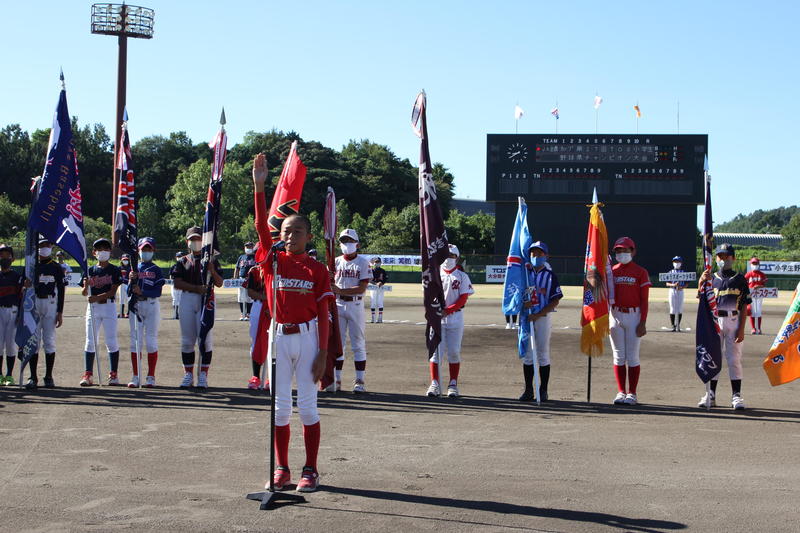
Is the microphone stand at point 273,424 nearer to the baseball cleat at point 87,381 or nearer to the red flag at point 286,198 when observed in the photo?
the red flag at point 286,198

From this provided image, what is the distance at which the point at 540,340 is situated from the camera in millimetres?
11523

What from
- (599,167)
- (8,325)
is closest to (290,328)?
(8,325)

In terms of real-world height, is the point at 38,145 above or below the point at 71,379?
above

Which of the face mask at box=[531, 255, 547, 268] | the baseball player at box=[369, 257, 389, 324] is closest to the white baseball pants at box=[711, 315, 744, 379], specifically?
the face mask at box=[531, 255, 547, 268]

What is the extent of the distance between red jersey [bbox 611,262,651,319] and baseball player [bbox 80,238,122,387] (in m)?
6.93

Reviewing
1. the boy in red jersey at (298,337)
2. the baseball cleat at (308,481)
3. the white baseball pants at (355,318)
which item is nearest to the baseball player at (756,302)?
the white baseball pants at (355,318)

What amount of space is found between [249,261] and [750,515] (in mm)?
14879

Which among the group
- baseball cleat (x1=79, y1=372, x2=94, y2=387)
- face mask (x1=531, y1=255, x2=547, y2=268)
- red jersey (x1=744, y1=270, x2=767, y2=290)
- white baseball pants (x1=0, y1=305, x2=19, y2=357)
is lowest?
baseball cleat (x1=79, y1=372, x2=94, y2=387)

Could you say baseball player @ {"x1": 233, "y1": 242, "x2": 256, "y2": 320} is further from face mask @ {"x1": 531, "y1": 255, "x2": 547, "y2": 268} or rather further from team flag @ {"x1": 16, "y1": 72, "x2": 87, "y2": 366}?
face mask @ {"x1": 531, "y1": 255, "x2": 547, "y2": 268}

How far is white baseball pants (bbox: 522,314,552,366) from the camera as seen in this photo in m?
11.5

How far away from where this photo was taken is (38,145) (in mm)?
81062

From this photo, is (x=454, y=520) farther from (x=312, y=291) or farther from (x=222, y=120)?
(x=222, y=120)

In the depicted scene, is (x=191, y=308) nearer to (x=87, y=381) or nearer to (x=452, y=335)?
(x=87, y=381)

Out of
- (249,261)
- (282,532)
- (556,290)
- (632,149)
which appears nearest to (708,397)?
(556,290)
